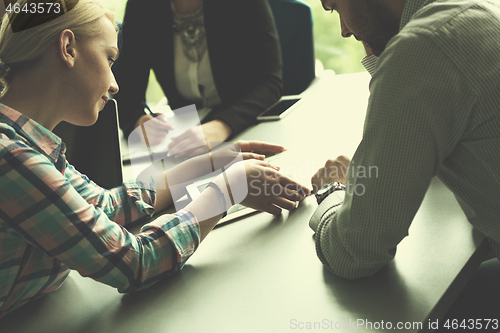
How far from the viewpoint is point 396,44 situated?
0.58 m

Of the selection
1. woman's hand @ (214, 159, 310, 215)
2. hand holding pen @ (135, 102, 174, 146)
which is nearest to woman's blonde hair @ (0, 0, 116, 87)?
woman's hand @ (214, 159, 310, 215)

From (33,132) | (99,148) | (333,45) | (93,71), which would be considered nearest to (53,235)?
(33,132)

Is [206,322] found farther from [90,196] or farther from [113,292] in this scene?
[90,196]

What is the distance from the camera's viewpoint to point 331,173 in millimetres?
943

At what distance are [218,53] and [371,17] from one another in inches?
41.9

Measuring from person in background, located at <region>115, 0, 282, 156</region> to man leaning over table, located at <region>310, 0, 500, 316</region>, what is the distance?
97 cm

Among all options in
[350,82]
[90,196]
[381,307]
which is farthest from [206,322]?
[350,82]

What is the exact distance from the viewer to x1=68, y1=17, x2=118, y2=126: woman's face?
76cm

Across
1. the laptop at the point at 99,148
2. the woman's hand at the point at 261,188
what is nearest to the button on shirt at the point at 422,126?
the woman's hand at the point at 261,188

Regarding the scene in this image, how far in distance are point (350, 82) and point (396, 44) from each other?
47.2 inches

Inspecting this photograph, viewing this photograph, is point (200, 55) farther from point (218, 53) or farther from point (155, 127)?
point (155, 127)

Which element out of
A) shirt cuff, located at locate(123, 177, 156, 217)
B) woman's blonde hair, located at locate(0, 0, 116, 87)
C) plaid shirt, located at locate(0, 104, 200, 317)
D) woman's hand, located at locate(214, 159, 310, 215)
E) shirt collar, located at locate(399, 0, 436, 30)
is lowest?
shirt cuff, located at locate(123, 177, 156, 217)

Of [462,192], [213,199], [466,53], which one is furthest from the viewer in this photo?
[213,199]

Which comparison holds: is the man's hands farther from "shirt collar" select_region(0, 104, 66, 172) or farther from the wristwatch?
"shirt collar" select_region(0, 104, 66, 172)
